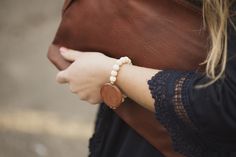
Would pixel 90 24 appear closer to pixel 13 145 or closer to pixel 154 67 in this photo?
pixel 154 67

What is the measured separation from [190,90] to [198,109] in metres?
0.05

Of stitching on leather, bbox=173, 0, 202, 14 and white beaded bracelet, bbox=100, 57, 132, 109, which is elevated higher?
stitching on leather, bbox=173, 0, 202, 14

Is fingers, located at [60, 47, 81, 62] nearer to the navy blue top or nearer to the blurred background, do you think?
the navy blue top

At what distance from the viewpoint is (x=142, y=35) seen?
136 cm

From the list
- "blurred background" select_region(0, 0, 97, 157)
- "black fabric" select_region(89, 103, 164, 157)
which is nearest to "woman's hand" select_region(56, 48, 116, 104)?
"black fabric" select_region(89, 103, 164, 157)

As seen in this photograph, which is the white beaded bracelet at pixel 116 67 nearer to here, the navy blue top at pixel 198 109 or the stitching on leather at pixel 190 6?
the navy blue top at pixel 198 109

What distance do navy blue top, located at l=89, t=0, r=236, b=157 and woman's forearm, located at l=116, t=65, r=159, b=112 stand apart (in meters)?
0.03

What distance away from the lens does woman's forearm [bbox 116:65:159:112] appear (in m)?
1.32

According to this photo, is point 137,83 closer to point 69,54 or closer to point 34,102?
point 69,54

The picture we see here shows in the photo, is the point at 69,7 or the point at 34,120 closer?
the point at 69,7

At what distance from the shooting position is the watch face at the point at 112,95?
1378 millimetres

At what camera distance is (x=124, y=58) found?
54.7 inches

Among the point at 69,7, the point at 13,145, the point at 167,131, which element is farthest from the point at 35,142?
the point at 167,131

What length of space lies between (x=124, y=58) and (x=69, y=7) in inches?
10.5
